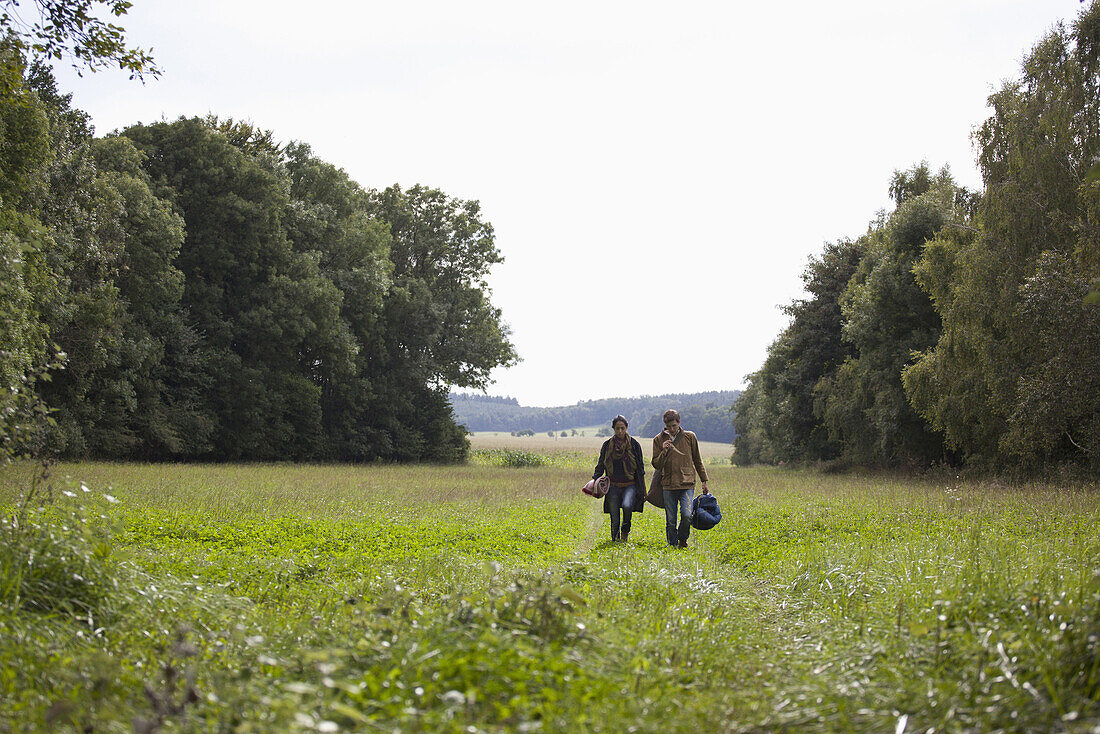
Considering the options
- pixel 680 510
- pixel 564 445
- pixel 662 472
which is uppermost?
pixel 662 472

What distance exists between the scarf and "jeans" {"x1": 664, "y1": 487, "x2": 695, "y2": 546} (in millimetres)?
714

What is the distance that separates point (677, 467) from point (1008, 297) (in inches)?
654

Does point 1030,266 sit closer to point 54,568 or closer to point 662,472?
point 662,472

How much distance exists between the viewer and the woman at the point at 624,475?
39.1ft

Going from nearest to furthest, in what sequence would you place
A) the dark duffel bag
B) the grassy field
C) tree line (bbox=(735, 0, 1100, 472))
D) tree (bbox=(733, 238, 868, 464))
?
the grassy field → the dark duffel bag → tree line (bbox=(735, 0, 1100, 472)) → tree (bbox=(733, 238, 868, 464))

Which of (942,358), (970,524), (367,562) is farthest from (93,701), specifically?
(942,358)

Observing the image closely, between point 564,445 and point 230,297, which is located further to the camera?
point 564,445

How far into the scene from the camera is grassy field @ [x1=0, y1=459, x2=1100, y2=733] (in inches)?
146

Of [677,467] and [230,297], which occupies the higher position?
[230,297]

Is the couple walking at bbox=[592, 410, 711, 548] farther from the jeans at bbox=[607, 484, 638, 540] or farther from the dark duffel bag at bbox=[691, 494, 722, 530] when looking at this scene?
the dark duffel bag at bbox=[691, 494, 722, 530]

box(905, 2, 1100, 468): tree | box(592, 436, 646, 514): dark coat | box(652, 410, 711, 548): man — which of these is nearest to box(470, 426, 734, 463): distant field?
box(905, 2, 1100, 468): tree

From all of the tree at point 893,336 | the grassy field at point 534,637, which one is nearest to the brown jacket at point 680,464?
the grassy field at point 534,637

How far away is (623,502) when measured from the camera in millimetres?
11992

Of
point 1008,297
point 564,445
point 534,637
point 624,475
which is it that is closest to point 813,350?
point 1008,297
